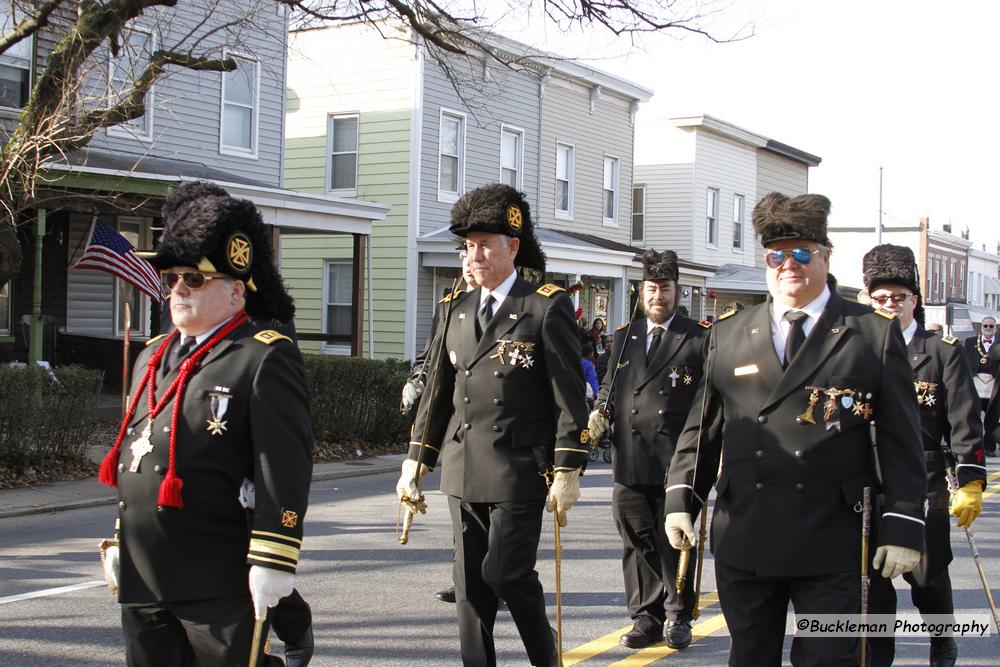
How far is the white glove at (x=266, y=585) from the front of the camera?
332 centimetres

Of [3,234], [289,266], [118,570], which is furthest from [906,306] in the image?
[289,266]

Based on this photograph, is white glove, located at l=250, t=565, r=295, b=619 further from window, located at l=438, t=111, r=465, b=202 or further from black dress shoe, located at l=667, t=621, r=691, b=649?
window, located at l=438, t=111, r=465, b=202

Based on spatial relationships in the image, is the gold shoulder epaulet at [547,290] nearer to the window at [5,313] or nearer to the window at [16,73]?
the window at [16,73]

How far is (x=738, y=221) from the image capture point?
117ft

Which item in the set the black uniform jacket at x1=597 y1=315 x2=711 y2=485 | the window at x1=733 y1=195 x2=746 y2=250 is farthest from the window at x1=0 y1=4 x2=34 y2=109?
the window at x1=733 y1=195 x2=746 y2=250

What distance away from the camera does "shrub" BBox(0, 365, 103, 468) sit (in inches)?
430

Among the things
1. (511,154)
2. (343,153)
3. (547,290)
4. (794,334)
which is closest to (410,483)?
(547,290)

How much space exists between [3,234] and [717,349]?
Result: 912 cm

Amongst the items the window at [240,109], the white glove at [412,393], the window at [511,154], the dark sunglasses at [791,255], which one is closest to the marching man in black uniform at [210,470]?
the dark sunglasses at [791,255]

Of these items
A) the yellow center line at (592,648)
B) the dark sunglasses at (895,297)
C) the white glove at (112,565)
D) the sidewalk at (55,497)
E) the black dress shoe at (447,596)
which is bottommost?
the yellow center line at (592,648)

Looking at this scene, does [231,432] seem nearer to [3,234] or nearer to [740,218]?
[3,234]

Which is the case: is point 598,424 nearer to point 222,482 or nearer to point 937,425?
point 937,425

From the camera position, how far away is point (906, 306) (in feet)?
19.9

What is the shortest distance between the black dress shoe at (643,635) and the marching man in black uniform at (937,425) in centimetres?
146
